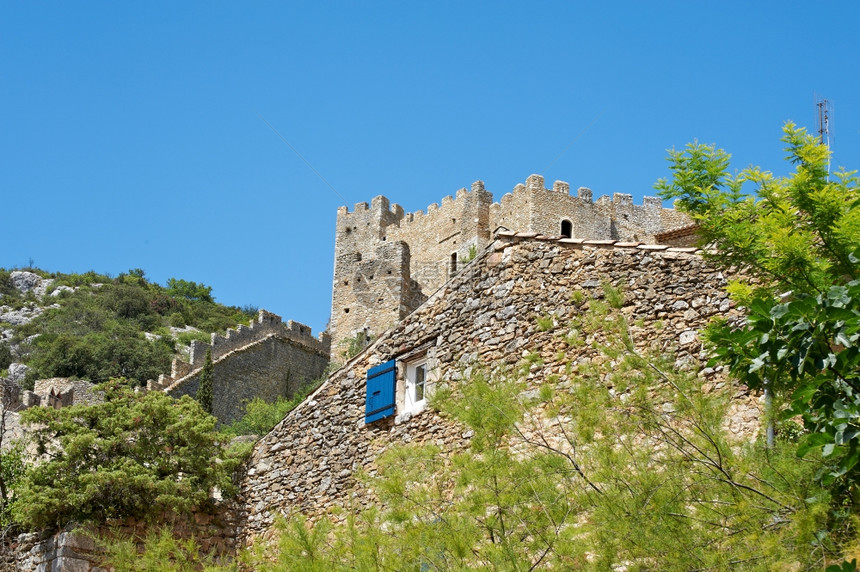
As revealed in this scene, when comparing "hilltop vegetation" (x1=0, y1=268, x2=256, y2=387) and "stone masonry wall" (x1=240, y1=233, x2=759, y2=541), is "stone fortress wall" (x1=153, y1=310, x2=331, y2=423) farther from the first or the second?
"stone masonry wall" (x1=240, y1=233, x2=759, y2=541)

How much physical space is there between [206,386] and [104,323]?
2378 cm

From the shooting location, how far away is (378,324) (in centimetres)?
4116

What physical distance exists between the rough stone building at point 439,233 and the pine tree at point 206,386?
26.3 feet

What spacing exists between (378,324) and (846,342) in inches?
1339

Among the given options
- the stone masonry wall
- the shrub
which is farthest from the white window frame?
the shrub

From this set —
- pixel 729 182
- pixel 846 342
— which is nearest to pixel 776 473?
pixel 846 342

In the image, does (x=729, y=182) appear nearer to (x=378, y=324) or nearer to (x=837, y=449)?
(x=837, y=449)

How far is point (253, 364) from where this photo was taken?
36.8m

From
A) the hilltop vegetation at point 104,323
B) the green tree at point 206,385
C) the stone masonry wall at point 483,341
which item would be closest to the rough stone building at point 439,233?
the green tree at point 206,385

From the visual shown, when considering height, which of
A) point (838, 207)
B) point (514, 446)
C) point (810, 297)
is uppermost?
point (838, 207)

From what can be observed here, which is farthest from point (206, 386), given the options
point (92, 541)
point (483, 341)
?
point (483, 341)

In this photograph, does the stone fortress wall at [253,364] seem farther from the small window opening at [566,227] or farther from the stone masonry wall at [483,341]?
the stone masonry wall at [483,341]

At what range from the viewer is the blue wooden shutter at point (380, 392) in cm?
1363

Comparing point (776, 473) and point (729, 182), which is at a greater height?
point (729, 182)
